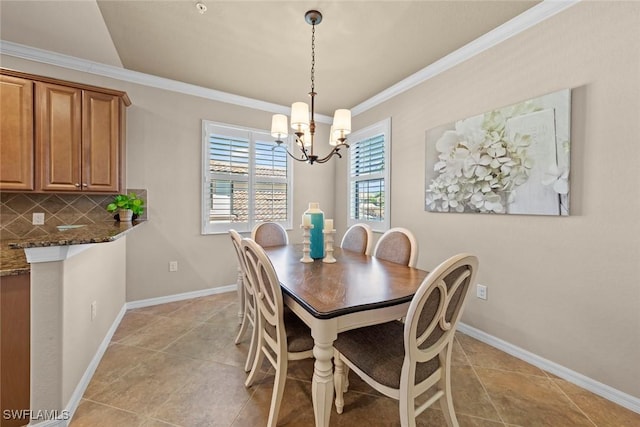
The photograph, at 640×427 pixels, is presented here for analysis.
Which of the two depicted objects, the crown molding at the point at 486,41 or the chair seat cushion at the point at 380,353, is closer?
the chair seat cushion at the point at 380,353

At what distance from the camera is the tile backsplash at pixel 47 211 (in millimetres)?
2365

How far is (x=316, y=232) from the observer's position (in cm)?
202

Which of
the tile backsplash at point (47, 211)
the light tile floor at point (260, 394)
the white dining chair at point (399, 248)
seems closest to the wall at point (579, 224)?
the light tile floor at point (260, 394)

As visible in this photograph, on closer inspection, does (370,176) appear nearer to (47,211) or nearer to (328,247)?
(328,247)

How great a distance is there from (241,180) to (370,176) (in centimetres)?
177

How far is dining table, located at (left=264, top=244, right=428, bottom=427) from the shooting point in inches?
43.6

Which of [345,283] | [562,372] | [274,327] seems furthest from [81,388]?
[562,372]

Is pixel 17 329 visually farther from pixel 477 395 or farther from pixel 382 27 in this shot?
pixel 382 27

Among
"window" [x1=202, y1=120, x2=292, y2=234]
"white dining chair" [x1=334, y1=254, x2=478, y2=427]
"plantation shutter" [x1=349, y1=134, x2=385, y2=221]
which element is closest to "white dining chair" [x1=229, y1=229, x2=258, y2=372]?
"white dining chair" [x1=334, y1=254, x2=478, y2=427]

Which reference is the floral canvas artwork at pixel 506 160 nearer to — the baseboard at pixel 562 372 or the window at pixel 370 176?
the window at pixel 370 176

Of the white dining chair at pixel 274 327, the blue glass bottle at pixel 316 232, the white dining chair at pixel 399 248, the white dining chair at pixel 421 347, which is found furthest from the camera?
the blue glass bottle at pixel 316 232

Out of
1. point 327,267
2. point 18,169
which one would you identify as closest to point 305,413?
point 327,267

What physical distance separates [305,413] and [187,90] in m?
3.45

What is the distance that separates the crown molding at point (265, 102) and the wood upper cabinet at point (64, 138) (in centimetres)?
46
